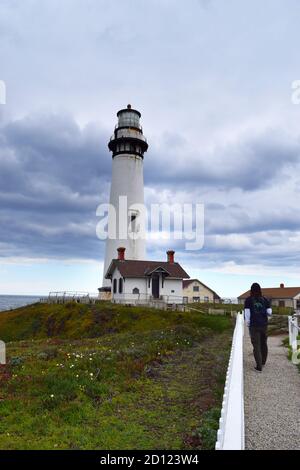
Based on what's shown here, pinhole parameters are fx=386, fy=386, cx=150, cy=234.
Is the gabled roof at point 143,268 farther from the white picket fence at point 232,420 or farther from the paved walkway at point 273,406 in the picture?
the white picket fence at point 232,420

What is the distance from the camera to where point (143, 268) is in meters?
37.8

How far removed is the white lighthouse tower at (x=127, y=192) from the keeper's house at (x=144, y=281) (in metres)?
2.61

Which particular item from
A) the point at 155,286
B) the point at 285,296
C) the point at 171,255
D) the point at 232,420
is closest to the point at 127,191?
the point at 171,255

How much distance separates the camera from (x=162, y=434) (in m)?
6.30

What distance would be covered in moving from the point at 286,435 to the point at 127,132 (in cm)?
4145

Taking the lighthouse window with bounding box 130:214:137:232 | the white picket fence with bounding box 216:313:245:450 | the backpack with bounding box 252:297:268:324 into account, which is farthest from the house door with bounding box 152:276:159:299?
the white picket fence with bounding box 216:313:245:450

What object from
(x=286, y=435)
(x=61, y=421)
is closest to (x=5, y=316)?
(x=61, y=421)

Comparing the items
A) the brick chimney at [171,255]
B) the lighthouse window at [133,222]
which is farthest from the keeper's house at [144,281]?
the lighthouse window at [133,222]

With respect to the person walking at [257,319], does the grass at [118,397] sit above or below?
below

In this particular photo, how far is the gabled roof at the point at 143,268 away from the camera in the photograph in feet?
121

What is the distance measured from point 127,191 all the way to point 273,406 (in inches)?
1445

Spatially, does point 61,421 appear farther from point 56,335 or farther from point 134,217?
point 134,217

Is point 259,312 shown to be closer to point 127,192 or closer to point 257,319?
point 257,319
